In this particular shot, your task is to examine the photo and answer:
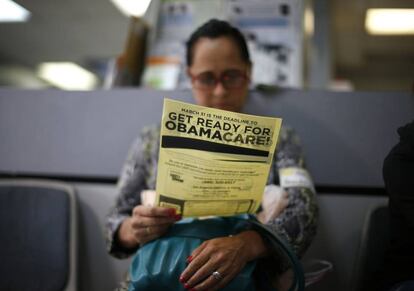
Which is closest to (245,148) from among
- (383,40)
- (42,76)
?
(383,40)

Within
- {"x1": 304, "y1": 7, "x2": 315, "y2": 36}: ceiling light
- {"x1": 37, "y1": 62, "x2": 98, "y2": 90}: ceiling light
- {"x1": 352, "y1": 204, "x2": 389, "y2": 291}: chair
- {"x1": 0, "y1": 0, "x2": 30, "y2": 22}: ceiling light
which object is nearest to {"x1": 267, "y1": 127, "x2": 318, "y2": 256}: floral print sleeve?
{"x1": 352, "y1": 204, "x2": 389, "y2": 291}: chair

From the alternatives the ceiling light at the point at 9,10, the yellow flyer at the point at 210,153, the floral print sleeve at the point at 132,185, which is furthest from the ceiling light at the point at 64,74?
the yellow flyer at the point at 210,153

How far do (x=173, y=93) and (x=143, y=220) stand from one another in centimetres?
48

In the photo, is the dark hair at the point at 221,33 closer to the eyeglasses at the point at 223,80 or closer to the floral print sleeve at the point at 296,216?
the eyeglasses at the point at 223,80

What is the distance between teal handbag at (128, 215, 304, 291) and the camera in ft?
2.23

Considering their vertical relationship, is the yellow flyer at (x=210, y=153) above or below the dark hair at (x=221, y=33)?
below

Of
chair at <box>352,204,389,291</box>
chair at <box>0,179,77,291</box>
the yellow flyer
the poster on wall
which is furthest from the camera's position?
the poster on wall

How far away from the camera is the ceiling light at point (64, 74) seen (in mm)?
5809

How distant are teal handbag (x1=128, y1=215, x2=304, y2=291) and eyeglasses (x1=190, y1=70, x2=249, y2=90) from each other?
31 centimetres

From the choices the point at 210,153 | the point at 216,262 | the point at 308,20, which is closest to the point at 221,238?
the point at 216,262

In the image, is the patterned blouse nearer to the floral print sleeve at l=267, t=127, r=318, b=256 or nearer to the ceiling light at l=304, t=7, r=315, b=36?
the floral print sleeve at l=267, t=127, r=318, b=256

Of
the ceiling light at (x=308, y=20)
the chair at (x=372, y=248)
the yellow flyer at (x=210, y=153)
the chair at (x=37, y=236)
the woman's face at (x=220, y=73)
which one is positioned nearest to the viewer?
the yellow flyer at (x=210, y=153)

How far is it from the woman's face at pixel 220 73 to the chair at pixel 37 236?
0.59 m

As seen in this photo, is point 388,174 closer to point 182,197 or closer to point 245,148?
point 245,148
